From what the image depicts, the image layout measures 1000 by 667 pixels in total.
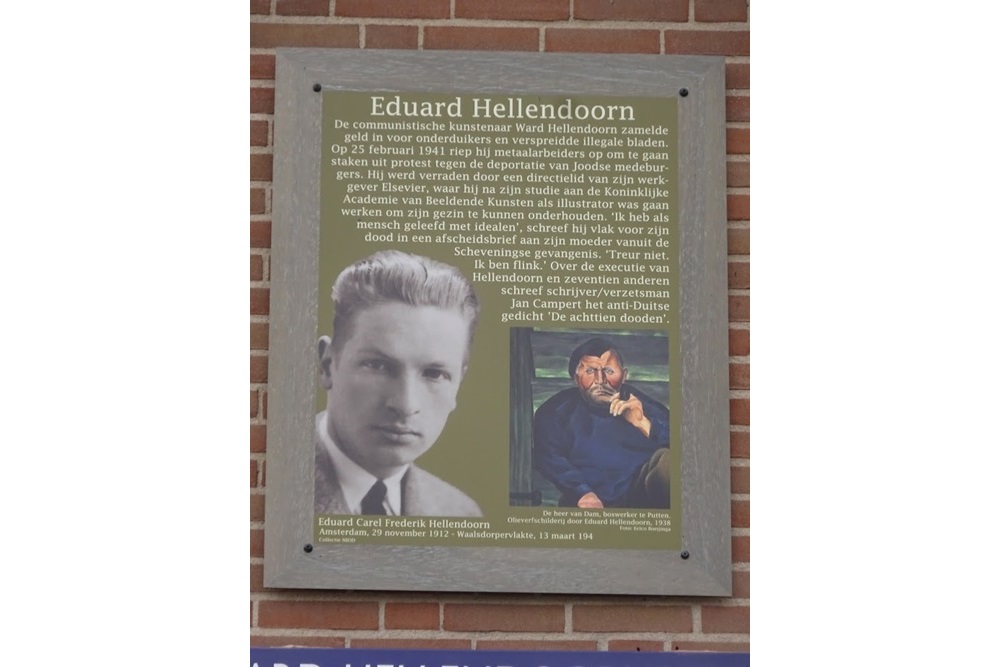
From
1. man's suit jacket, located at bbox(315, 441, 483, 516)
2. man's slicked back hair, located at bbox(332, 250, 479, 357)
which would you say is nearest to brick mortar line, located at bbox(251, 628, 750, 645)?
man's suit jacket, located at bbox(315, 441, 483, 516)

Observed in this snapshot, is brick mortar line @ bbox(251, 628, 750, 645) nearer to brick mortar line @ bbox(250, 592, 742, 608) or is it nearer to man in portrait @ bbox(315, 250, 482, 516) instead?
brick mortar line @ bbox(250, 592, 742, 608)

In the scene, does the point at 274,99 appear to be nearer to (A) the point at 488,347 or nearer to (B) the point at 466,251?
(B) the point at 466,251

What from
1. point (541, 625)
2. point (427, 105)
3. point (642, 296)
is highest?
point (427, 105)

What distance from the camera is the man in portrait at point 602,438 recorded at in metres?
3.08

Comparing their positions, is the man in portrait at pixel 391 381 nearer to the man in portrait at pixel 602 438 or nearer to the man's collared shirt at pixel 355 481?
the man's collared shirt at pixel 355 481

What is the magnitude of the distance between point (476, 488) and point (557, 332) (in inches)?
16.4

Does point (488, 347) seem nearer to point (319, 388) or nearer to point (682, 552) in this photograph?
point (319, 388)

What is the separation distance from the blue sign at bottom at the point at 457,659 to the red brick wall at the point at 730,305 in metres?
0.02

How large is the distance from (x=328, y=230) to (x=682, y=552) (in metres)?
1.13

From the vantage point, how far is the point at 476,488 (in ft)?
10.1

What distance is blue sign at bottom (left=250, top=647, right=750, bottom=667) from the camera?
3.05 m

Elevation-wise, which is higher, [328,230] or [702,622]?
[328,230]

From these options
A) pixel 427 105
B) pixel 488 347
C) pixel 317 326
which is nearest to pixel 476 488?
pixel 488 347

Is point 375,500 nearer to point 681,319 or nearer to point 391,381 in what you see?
Result: point 391,381
